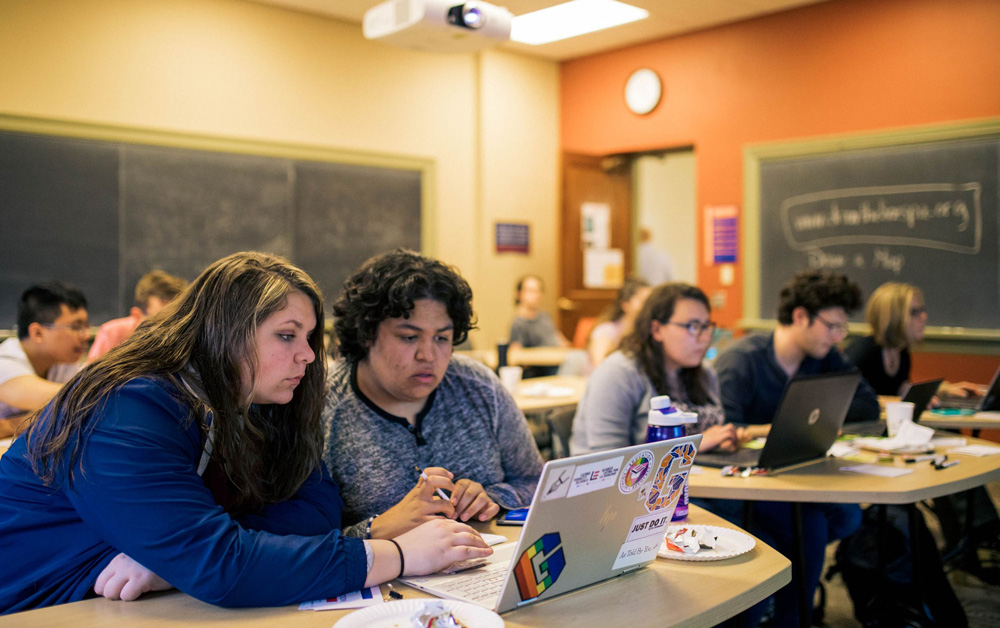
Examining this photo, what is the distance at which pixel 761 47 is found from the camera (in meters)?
5.99

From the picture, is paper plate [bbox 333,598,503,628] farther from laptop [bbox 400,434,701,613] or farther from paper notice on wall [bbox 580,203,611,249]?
paper notice on wall [bbox 580,203,611,249]

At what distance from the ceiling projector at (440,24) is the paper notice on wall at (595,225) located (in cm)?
340

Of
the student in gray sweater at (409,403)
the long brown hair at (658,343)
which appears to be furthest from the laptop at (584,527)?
the long brown hair at (658,343)

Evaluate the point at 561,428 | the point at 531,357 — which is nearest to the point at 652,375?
the point at 561,428

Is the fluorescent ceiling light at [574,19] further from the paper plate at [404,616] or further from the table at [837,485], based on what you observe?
the paper plate at [404,616]

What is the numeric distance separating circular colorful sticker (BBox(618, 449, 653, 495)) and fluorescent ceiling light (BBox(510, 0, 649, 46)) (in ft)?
14.1

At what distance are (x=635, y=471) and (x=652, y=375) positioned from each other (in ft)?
4.35

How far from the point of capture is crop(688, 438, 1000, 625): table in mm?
2061

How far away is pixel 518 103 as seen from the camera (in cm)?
702

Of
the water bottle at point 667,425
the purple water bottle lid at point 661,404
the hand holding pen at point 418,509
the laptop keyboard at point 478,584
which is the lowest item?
the laptop keyboard at point 478,584

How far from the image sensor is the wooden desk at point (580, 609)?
1201 millimetres

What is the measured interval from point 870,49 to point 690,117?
4.63 ft

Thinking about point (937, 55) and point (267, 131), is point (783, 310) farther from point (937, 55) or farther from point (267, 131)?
point (267, 131)

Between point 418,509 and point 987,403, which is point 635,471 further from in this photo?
point 987,403
